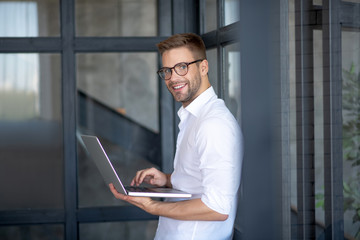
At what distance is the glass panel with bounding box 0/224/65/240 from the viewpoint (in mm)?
3643

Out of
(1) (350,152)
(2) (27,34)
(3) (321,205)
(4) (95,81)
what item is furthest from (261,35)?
(4) (95,81)

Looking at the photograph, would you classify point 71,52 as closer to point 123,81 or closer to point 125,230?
point 125,230

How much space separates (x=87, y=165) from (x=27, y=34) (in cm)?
123

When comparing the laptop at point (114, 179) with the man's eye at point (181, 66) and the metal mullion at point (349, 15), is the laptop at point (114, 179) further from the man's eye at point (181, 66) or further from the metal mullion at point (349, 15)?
the metal mullion at point (349, 15)

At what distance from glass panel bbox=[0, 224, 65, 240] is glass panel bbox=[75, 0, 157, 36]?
1488mm

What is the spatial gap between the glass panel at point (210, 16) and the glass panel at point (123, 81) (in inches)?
58.6

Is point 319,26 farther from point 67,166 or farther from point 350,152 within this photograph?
point 67,166

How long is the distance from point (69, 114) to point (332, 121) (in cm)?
234

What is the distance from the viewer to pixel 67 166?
11.7ft

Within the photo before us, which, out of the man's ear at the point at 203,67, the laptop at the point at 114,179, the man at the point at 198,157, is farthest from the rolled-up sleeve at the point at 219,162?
the man's ear at the point at 203,67

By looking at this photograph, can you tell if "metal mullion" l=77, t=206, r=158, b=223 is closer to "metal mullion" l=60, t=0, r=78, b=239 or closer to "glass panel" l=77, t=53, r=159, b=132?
"metal mullion" l=60, t=0, r=78, b=239

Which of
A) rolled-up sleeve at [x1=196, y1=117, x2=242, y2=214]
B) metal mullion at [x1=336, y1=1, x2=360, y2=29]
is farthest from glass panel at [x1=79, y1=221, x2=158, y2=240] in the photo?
metal mullion at [x1=336, y1=1, x2=360, y2=29]

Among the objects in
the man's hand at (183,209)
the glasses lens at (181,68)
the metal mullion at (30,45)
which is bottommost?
the man's hand at (183,209)

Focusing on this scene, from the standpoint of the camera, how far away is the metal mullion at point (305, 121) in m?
1.66
